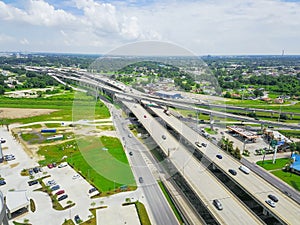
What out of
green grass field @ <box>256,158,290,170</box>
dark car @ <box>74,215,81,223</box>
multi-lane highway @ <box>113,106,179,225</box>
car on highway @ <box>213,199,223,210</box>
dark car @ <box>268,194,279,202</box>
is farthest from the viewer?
green grass field @ <box>256,158,290,170</box>

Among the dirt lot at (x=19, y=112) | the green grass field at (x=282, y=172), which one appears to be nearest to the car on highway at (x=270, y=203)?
the green grass field at (x=282, y=172)

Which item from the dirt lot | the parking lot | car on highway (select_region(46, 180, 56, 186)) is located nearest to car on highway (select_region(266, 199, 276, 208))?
the parking lot

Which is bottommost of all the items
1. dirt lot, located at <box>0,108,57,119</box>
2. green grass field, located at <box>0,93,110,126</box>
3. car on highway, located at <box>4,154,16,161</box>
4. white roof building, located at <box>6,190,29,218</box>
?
car on highway, located at <box>4,154,16,161</box>

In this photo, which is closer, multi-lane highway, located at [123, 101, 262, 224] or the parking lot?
multi-lane highway, located at [123, 101, 262, 224]

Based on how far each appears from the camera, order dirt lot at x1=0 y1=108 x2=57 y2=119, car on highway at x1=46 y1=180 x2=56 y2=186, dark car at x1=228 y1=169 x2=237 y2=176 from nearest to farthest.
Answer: dark car at x1=228 y1=169 x2=237 y2=176 < car on highway at x1=46 y1=180 x2=56 y2=186 < dirt lot at x1=0 y1=108 x2=57 y2=119

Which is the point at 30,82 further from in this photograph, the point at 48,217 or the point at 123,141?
the point at 48,217

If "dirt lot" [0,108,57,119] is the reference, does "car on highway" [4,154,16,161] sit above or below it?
below

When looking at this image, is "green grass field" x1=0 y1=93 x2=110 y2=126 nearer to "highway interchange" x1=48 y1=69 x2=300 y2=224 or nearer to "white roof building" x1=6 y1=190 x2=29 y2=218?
"highway interchange" x1=48 y1=69 x2=300 y2=224
